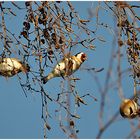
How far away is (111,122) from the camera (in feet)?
3.72

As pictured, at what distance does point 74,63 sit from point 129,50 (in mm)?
384

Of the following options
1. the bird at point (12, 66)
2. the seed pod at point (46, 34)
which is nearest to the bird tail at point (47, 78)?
the bird at point (12, 66)

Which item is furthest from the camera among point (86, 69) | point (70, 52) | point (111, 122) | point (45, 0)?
point (45, 0)

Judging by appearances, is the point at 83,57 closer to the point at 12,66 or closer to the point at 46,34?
the point at 46,34

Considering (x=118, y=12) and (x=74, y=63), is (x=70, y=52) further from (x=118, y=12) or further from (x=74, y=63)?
(x=118, y=12)

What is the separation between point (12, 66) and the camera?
105 inches

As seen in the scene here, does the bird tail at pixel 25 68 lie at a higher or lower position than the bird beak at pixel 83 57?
lower

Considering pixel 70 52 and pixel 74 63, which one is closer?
pixel 70 52

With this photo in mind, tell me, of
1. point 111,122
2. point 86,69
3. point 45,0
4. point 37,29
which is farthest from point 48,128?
point 111,122

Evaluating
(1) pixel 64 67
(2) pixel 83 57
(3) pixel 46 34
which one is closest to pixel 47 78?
(1) pixel 64 67

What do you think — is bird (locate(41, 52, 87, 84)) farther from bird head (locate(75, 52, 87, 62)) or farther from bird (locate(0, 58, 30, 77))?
bird (locate(0, 58, 30, 77))

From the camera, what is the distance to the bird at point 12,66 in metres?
2.67

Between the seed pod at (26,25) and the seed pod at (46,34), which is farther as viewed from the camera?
the seed pod at (26,25)

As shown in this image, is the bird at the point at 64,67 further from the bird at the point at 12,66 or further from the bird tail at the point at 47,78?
the bird at the point at 12,66
